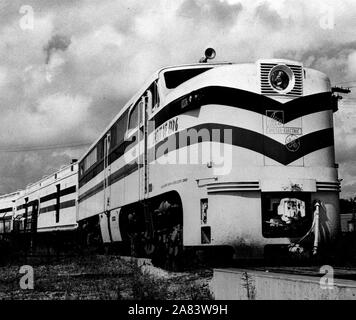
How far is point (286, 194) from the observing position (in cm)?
708

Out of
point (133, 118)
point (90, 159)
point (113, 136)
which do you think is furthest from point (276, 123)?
point (90, 159)

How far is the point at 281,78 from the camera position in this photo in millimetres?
7477

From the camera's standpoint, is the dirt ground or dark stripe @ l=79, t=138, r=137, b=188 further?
dark stripe @ l=79, t=138, r=137, b=188

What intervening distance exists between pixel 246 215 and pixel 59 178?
24.5 meters

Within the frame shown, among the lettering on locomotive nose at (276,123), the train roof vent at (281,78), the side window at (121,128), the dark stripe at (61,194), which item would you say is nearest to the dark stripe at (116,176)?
the side window at (121,128)

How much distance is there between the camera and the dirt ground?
660 cm

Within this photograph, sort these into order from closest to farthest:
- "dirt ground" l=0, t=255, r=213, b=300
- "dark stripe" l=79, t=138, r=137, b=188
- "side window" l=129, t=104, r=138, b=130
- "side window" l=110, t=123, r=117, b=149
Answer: "dirt ground" l=0, t=255, r=213, b=300, "side window" l=129, t=104, r=138, b=130, "dark stripe" l=79, t=138, r=137, b=188, "side window" l=110, t=123, r=117, b=149

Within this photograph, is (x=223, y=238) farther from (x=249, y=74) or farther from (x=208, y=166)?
(x=249, y=74)

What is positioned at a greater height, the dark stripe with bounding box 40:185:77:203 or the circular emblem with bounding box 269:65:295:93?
the dark stripe with bounding box 40:185:77:203

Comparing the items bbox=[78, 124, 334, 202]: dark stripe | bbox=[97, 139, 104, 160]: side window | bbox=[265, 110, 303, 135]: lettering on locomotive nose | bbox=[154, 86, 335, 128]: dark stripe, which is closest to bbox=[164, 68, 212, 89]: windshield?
bbox=[154, 86, 335, 128]: dark stripe

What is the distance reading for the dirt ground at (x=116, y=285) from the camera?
6602 mm

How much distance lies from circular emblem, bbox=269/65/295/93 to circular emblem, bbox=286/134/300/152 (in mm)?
692

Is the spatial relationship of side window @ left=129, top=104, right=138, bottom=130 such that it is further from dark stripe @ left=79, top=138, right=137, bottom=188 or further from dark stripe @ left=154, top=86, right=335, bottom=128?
dark stripe @ left=154, top=86, right=335, bottom=128

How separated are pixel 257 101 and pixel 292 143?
796 mm
